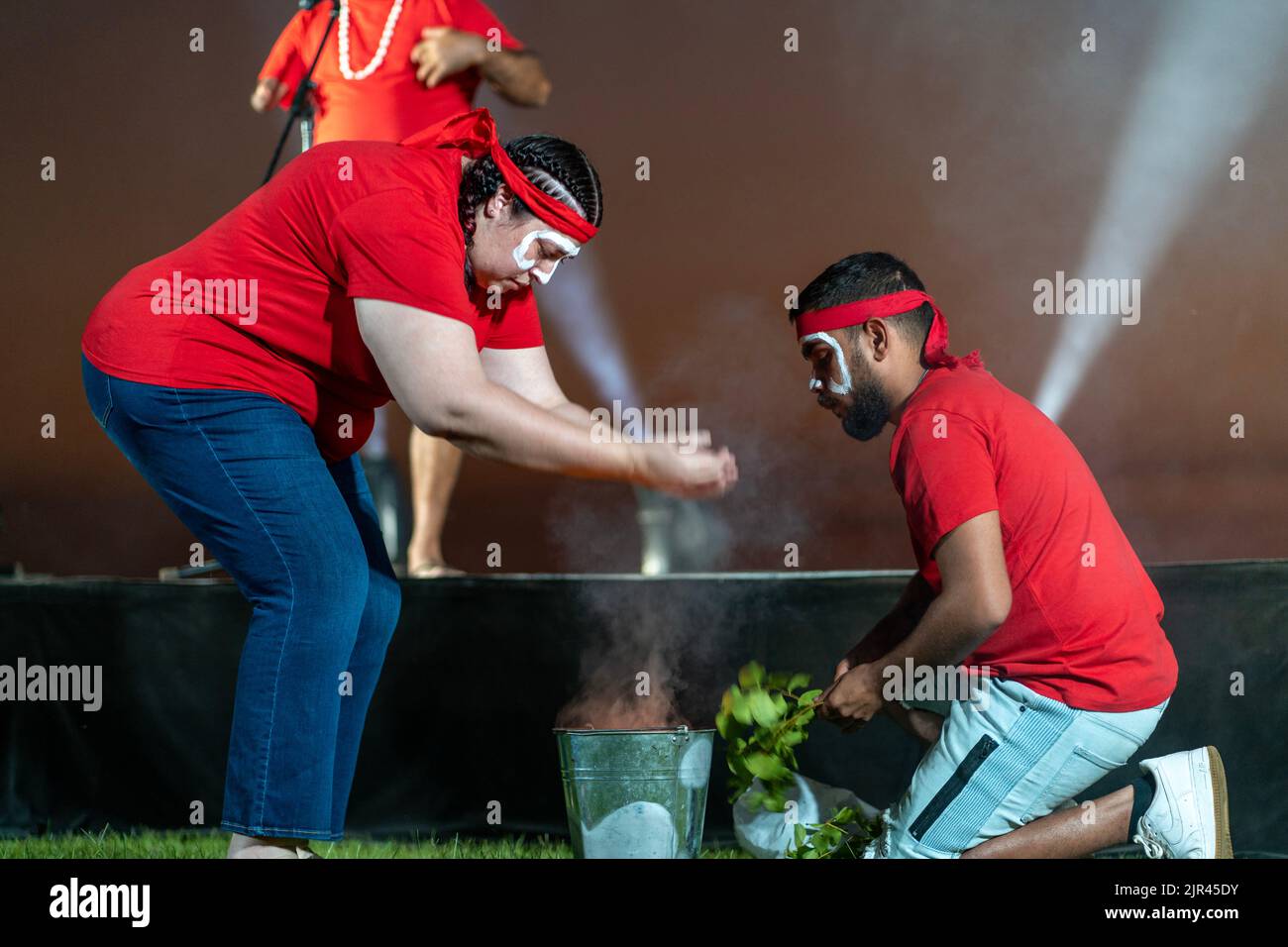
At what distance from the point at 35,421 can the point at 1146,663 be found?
149 inches

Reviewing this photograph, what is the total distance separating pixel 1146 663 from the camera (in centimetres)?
208

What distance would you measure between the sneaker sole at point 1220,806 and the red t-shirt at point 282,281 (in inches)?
62.5

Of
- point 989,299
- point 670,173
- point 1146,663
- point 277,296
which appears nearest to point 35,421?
point 670,173

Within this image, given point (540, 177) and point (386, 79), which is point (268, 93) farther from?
point (540, 177)

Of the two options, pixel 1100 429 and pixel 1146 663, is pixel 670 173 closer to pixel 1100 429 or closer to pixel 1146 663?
pixel 1100 429

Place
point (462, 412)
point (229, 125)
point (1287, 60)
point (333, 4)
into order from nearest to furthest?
1. point (462, 412)
2. point (333, 4)
3. point (1287, 60)
4. point (229, 125)

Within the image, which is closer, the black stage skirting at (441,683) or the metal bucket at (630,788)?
the metal bucket at (630,788)

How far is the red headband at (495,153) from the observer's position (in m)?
1.90

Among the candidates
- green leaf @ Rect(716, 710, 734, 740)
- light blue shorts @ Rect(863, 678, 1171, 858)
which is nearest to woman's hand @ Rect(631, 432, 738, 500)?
light blue shorts @ Rect(863, 678, 1171, 858)

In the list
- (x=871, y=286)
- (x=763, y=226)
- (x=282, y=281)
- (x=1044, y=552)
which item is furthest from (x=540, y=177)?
(x=763, y=226)

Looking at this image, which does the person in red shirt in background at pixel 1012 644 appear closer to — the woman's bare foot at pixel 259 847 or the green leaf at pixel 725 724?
the green leaf at pixel 725 724

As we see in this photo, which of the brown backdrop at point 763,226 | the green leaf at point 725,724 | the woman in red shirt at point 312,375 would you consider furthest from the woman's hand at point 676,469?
the brown backdrop at point 763,226

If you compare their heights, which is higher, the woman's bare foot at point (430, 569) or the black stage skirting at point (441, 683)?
the woman's bare foot at point (430, 569)

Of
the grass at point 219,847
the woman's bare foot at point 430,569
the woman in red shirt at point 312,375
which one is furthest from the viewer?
the woman's bare foot at point 430,569
